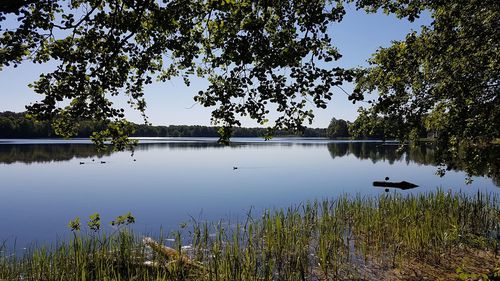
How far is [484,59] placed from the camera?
1098 centimetres

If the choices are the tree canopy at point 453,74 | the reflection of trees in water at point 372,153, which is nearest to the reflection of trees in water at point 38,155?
the tree canopy at point 453,74

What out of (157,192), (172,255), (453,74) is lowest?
(157,192)

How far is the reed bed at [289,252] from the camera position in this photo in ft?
29.3

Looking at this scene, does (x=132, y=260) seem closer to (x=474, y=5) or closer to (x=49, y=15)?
(x=49, y=15)

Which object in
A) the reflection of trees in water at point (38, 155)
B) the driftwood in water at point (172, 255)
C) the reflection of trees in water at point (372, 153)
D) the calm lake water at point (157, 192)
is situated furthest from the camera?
the reflection of trees in water at point (372, 153)

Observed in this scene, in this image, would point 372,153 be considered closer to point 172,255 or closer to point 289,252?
point 289,252

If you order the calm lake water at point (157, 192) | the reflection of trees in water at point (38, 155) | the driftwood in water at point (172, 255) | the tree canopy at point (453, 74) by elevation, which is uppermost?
the tree canopy at point (453, 74)

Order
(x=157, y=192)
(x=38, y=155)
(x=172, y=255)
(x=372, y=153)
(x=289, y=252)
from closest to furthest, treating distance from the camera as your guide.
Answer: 1. (x=172, y=255)
2. (x=289, y=252)
3. (x=157, y=192)
4. (x=38, y=155)
5. (x=372, y=153)

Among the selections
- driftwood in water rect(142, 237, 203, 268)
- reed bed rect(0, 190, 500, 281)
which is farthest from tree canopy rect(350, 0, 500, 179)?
driftwood in water rect(142, 237, 203, 268)

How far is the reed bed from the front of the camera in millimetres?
8938

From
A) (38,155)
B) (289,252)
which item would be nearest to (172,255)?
(289,252)

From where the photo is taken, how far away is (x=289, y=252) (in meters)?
11.0

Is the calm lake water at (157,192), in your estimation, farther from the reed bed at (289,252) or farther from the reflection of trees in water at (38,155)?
the reflection of trees in water at (38,155)

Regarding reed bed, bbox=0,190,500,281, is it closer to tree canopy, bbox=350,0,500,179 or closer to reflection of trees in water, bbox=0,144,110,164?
tree canopy, bbox=350,0,500,179
